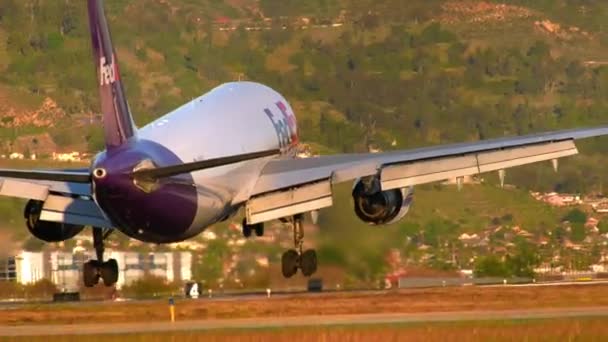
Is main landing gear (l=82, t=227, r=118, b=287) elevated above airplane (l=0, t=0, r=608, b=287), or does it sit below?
below

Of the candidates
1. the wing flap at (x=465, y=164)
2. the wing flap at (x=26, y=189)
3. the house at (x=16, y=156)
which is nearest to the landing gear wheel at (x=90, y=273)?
the wing flap at (x=26, y=189)

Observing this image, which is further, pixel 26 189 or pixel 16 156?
pixel 16 156

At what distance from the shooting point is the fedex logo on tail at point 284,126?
76375mm

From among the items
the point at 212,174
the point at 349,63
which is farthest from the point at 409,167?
the point at 349,63

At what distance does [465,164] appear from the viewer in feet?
230

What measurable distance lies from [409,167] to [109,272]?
9.31m

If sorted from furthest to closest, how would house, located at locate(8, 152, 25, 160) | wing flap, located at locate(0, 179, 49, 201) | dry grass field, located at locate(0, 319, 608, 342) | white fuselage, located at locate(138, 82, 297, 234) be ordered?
1. house, located at locate(8, 152, 25, 160)
2. wing flap, located at locate(0, 179, 49, 201)
3. white fuselage, located at locate(138, 82, 297, 234)
4. dry grass field, located at locate(0, 319, 608, 342)

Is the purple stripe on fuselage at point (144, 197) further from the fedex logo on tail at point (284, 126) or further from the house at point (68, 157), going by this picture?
A: the house at point (68, 157)

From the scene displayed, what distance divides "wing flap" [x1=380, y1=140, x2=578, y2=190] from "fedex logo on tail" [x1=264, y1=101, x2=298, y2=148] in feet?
24.7

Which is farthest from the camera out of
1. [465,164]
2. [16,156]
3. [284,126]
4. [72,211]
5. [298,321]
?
[16,156]

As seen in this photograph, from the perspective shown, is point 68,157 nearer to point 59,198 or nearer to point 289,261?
point 289,261

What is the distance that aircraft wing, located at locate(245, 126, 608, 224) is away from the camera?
69.6 metres

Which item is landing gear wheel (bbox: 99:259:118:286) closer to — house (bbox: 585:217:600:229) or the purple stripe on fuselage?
the purple stripe on fuselage

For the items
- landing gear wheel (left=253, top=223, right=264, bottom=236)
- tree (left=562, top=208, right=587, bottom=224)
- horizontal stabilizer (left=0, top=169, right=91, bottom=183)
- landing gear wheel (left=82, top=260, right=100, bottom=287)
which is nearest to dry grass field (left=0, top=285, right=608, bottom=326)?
landing gear wheel (left=82, top=260, right=100, bottom=287)
